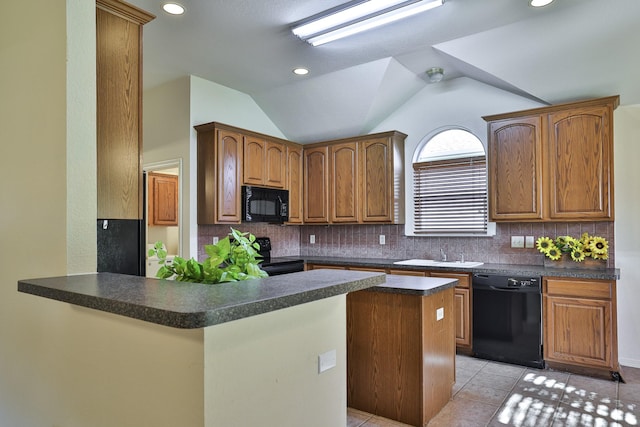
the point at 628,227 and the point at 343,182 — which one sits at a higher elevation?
the point at 343,182

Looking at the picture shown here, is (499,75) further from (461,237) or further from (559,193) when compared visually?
(461,237)

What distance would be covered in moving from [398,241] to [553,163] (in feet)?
6.25

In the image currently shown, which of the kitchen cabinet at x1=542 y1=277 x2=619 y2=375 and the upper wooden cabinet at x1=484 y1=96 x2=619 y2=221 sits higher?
the upper wooden cabinet at x1=484 y1=96 x2=619 y2=221

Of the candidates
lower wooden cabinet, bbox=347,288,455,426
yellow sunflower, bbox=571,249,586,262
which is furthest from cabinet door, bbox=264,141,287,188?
yellow sunflower, bbox=571,249,586,262

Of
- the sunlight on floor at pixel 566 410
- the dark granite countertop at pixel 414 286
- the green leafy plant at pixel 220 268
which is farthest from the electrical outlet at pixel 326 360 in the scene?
the sunlight on floor at pixel 566 410

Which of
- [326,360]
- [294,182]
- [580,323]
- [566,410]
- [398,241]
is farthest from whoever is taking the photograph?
[294,182]

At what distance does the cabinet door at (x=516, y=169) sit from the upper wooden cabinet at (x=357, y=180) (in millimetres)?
1102

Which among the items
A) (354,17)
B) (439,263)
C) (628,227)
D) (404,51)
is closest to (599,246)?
(628,227)

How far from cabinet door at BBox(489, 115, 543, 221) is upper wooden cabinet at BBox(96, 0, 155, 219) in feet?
10.7

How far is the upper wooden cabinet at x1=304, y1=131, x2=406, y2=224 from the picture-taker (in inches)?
189

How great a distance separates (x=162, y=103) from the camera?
4.75m

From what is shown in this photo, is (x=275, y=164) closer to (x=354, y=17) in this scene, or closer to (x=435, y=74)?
(x=435, y=74)

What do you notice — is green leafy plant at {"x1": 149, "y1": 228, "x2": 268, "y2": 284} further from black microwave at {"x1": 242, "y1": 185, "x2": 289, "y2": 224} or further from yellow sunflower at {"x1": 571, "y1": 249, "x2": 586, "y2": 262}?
yellow sunflower at {"x1": 571, "y1": 249, "x2": 586, "y2": 262}

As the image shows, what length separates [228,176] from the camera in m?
4.41
